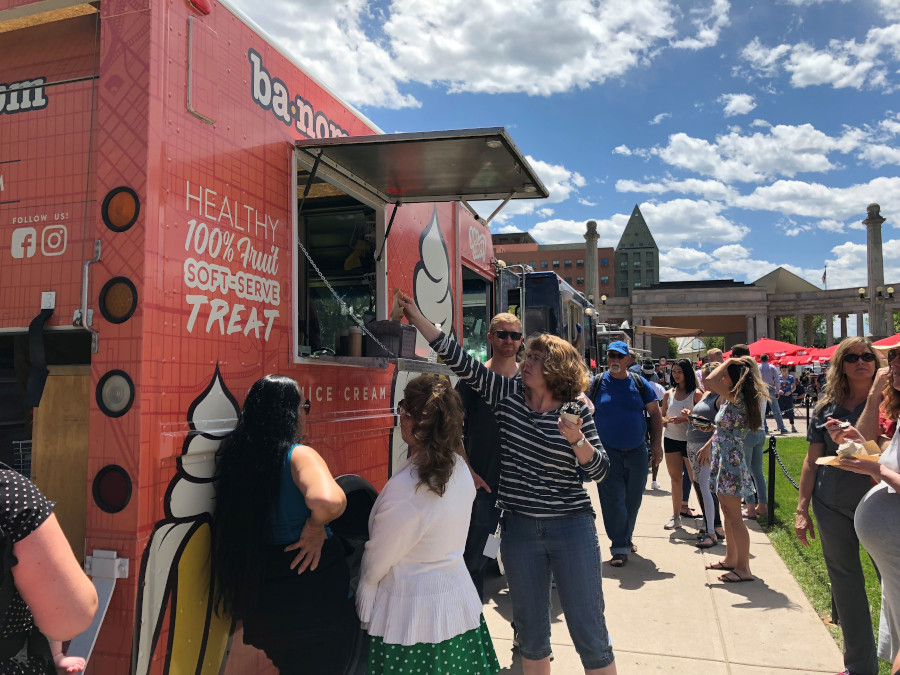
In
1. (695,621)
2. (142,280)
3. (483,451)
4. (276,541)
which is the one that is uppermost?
(142,280)

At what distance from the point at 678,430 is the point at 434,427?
5012 millimetres

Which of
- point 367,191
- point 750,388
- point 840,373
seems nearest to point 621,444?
point 750,388

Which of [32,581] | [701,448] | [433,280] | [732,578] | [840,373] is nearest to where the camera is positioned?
[32,581]

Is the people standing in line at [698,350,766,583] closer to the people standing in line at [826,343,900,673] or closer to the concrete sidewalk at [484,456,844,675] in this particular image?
the concrete sidewalk at [484,456,844,675]

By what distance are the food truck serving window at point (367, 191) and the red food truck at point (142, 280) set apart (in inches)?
16.4

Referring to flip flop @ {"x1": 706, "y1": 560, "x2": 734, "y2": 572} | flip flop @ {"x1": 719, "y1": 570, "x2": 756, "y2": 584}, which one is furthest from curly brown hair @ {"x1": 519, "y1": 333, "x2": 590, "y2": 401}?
flip flop @ {"x1": 706, "y1": 560, "x2": 734, "y2": 572}

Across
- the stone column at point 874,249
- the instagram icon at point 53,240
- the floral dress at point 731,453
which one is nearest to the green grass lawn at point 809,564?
the floral dress at point 731,453

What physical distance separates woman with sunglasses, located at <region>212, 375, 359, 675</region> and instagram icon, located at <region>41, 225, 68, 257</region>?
33.7 inches

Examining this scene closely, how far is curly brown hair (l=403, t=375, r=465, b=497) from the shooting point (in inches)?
97.1

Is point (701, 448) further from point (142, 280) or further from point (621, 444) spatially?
point (142, 280)

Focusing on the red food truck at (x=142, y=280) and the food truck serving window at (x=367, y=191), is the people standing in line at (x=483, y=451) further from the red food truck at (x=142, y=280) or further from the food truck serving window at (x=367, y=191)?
the red food truck at (x=142, y=280)

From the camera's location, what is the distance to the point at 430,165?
3.73 m

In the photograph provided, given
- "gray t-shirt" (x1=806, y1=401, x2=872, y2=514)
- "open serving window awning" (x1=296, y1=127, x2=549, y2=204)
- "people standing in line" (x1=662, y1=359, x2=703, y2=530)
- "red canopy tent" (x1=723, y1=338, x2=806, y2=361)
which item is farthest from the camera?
"red canopy tent" (x1=723, y1=338, x2=806, y2=361)

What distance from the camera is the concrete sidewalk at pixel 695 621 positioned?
404 centimetres
